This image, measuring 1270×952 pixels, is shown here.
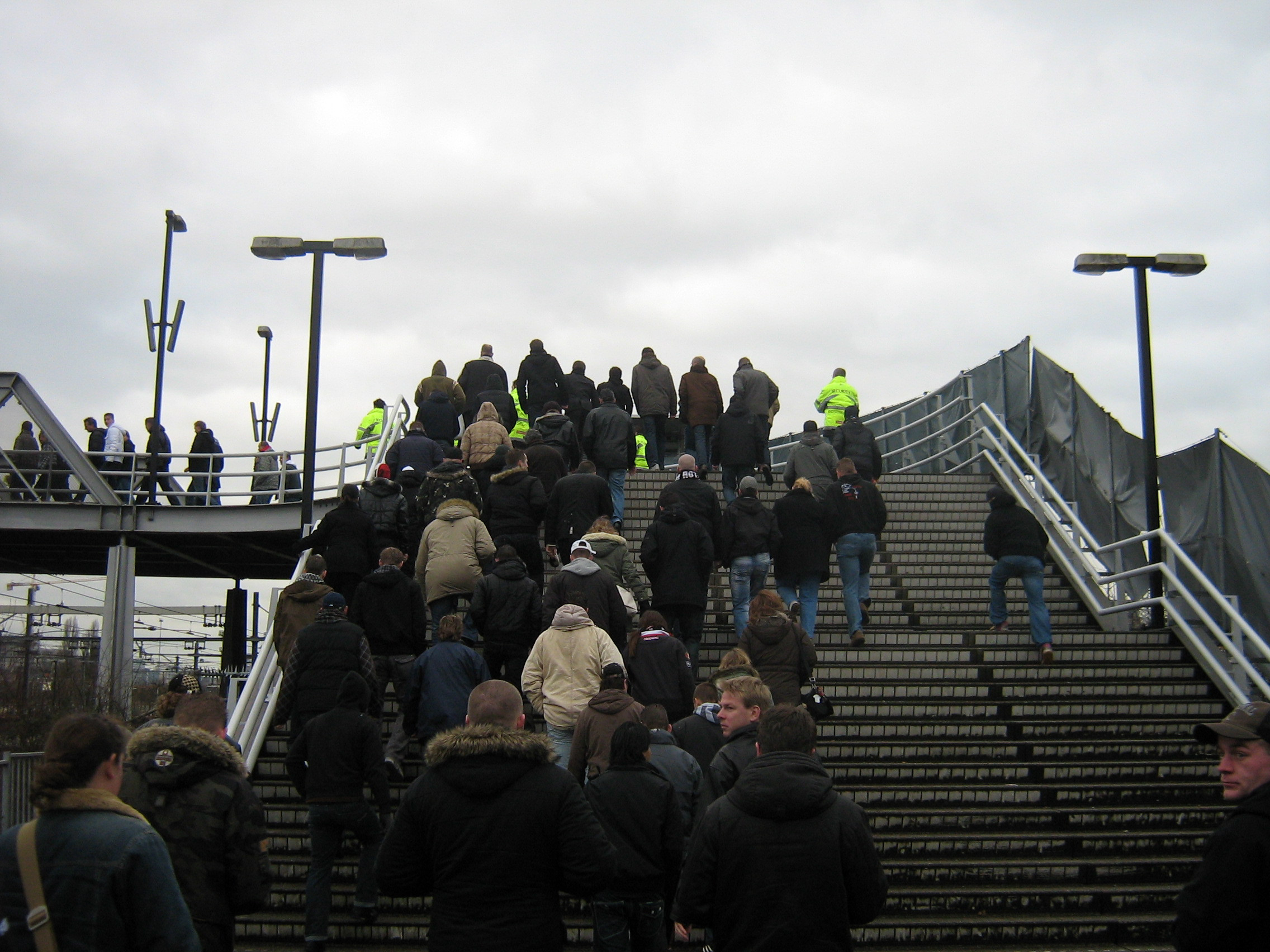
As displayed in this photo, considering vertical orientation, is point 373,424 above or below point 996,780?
above

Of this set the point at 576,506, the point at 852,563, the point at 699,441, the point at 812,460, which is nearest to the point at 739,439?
the point at 812,460

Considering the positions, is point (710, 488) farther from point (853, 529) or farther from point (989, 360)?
point (989, 360)

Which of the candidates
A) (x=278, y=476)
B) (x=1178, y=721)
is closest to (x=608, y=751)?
(x=1178, y=721)

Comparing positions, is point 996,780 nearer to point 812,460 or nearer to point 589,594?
point 589,594

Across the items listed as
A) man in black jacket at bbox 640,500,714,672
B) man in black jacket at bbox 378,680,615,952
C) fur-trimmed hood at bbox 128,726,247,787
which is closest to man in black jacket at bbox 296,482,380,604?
man in black jacket at bbox 640,500,714,672

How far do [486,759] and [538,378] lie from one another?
42.4ft

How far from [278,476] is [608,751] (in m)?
17.3

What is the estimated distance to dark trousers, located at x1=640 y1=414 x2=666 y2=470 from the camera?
17578 mm

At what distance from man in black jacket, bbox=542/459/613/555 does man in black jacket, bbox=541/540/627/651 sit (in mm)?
2093

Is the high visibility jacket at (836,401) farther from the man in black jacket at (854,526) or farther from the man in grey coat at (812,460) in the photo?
the man in black jacket at (854,526)

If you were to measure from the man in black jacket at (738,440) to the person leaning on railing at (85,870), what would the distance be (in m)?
11.5

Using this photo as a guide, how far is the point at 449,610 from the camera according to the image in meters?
10.9

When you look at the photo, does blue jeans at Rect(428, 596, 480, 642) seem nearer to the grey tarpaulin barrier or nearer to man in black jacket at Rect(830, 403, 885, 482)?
man in black jacket at Rect(830, 403, 885, 482)

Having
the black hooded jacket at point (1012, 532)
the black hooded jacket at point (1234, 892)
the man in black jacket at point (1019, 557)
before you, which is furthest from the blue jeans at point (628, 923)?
the black hooded jacket at point (1012, 532)
